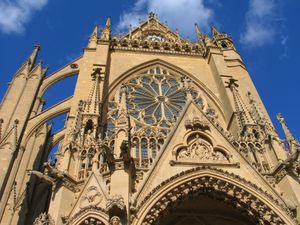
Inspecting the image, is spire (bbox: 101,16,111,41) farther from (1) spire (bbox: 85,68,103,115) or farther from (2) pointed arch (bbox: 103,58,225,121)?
(1) spire (bbox: 85,68,103,115)

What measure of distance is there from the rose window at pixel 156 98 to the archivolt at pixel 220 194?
527 centimetres

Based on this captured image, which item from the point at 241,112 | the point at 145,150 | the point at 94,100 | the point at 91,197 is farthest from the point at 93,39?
the point at 91,197

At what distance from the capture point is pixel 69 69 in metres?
17.3

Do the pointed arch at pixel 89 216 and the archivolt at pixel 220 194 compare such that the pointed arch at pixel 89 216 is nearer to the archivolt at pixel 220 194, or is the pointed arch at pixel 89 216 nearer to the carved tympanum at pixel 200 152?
the archivolt at pixel 220 194

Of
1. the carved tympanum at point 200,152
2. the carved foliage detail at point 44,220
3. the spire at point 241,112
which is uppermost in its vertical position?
the spire at point 241,112

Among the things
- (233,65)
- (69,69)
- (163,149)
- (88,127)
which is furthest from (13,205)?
(233,65)

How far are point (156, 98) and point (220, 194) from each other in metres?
7.59

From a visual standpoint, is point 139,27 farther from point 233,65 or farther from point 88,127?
point 88,127

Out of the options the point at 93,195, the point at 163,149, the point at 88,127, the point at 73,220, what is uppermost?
the point at 88,127

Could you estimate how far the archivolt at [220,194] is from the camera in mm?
8383

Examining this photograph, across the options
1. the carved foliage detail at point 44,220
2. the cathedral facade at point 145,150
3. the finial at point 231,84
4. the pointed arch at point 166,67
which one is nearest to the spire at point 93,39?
the cathedral facade at point 145,150

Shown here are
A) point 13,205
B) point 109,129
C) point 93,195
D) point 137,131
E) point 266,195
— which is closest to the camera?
point 93,195

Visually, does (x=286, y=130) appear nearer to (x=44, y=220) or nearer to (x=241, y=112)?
(x=241, y=112)

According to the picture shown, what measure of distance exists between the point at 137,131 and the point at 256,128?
4.21 meters
